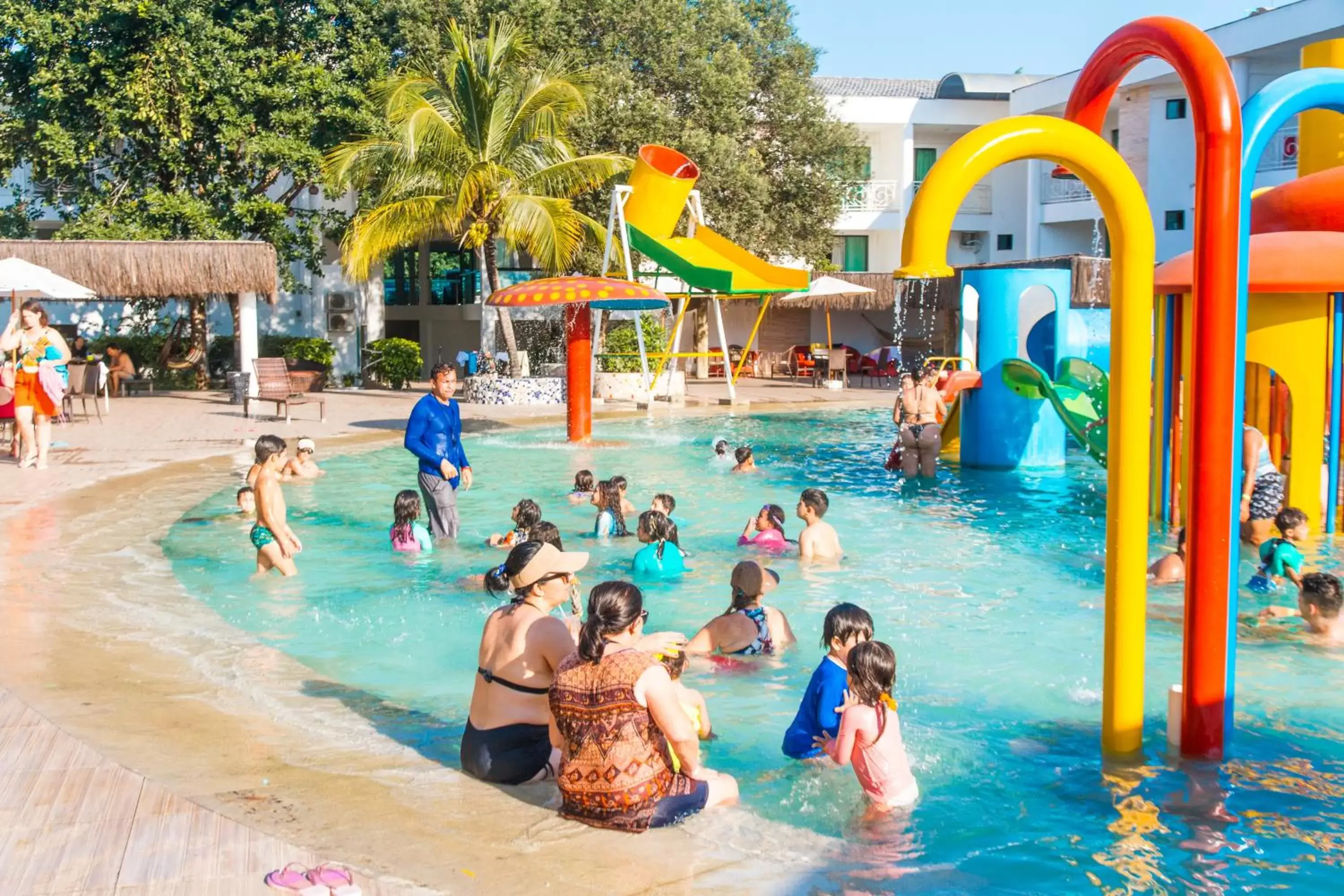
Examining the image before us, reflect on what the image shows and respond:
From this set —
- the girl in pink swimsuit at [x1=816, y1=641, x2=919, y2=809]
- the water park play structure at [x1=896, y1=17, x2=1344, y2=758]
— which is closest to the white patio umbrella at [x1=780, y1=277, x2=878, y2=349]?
the water park play structure at [x1=896, y1=17, x2=1344, y2=758]

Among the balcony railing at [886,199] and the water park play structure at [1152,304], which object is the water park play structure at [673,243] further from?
the balcony railing at [886,199]

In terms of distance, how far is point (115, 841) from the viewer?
4891 mm

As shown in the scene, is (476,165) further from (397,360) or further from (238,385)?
(397,360)

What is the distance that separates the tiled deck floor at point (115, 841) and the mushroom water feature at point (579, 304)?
1320 centimetres

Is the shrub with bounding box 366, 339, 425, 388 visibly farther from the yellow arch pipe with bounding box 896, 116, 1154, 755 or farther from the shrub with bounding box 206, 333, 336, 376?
the yellow arch pipe with bounding box 896, 116, 1154, 755

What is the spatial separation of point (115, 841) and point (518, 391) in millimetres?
22481

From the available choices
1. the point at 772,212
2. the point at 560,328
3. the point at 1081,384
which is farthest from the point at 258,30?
the point at 1081,384

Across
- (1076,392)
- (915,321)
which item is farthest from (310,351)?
(1076,392)

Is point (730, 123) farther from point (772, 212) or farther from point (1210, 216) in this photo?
point (1210, 216)

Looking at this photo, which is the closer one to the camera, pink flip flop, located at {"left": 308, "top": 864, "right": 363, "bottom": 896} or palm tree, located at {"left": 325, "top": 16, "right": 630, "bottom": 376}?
pink flip flop, located at {"left": 308, "top": 864, "right": 363, "bottom": 896}

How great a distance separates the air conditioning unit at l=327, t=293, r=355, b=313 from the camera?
33.0 metres

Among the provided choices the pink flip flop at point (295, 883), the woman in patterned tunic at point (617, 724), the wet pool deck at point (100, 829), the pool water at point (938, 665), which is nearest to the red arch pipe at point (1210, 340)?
the pool water at point (938, 665)

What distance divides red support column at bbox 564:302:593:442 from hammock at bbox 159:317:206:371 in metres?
13.1

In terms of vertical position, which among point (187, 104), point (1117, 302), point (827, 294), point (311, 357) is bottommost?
point (1117, 302)
